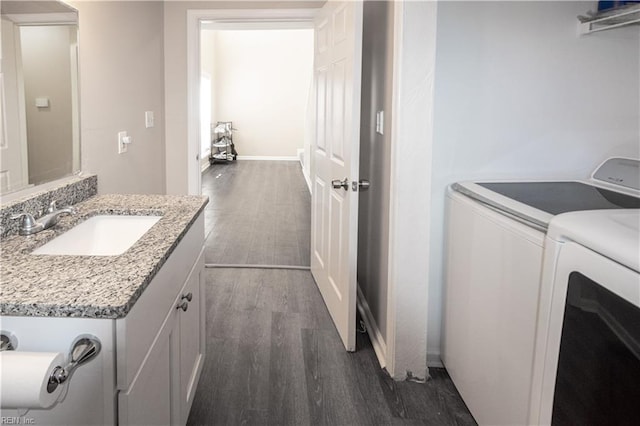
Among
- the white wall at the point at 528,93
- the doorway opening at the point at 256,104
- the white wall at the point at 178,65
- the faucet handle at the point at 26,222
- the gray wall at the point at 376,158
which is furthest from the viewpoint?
the doorway opening at the point at 256,104

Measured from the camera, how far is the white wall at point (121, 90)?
2.13m

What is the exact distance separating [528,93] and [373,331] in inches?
54.8

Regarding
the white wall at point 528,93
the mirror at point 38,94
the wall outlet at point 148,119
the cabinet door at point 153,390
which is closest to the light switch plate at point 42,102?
the mirror at point 38,94

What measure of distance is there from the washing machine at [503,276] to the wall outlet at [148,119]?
1872 mm

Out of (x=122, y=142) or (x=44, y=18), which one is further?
(x=122, y=142)

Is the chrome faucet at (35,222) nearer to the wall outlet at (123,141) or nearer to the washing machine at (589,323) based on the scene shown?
the wall outlet at (123,141)

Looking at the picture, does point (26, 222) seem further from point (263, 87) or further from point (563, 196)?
point (263, 87)

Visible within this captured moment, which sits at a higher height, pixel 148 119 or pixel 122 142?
pixel 148 119

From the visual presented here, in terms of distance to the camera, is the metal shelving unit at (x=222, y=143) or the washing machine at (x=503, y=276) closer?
the washing machine at (x=503, y=276)

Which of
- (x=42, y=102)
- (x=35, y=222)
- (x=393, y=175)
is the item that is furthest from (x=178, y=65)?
(x=35, y=222)

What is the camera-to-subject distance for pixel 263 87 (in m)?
11.7

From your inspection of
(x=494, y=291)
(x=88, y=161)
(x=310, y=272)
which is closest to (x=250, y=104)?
(x=310, y=272)

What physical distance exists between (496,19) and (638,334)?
5.16ft

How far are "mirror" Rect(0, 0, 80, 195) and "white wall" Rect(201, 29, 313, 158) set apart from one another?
31.1 feet
